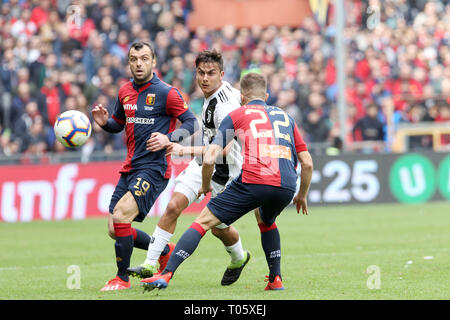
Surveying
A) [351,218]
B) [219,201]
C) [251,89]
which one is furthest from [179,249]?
[351,218]

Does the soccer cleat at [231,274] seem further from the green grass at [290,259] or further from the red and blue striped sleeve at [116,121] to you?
the red and blue striped sleeve at [116,121]

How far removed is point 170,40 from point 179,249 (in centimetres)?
1462

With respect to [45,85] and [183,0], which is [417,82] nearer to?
[183,0]

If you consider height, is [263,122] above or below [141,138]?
above

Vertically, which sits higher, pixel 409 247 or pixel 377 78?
pixel 377 78

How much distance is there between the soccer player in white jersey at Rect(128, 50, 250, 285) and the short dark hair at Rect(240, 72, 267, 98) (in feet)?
2.52

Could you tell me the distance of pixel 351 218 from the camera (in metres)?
17.8

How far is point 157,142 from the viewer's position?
877cm

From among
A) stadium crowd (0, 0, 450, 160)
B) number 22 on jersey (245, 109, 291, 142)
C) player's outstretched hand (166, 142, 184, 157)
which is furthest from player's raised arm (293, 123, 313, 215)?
stadium crowd (0, 0, 450, 160)

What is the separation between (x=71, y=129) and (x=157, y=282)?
2.41m

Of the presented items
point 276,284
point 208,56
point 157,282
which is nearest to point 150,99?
point 208,56

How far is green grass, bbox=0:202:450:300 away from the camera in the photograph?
8383 mm

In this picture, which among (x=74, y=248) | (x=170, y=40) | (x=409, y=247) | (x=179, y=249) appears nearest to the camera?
(x=179, y=249)

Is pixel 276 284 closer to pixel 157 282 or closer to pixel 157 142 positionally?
pixel 157 282
